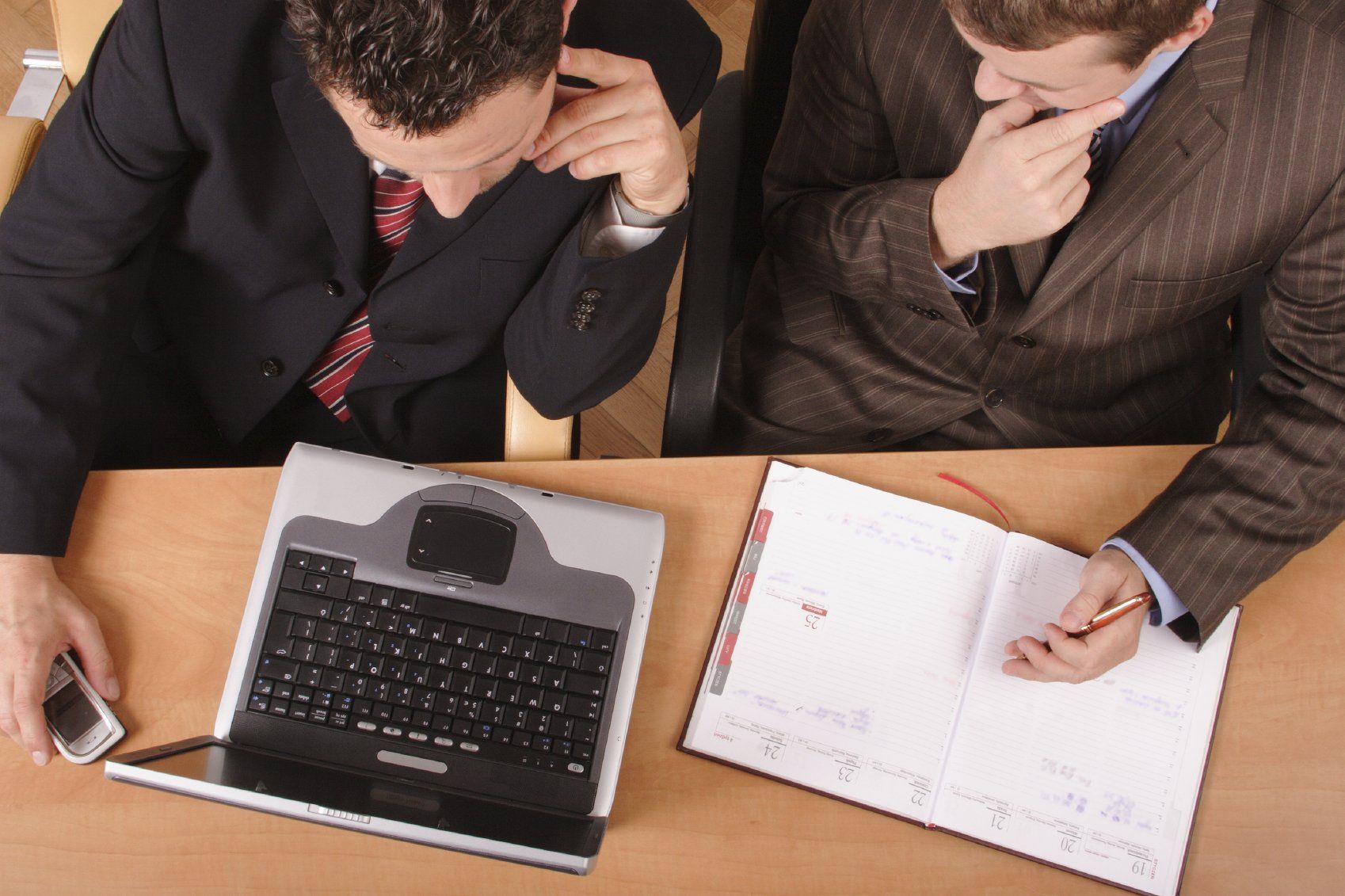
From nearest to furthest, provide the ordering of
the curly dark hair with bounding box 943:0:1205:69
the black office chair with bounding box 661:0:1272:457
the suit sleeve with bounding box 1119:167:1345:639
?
the curly dark hair with bounding box 943:0:1205:69 → the suit sleeve with bounding box 1119:167:1345:639 → the black office chair with bounding box 661:0:1272:457

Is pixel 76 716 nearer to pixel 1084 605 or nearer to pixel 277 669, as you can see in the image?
pixel 277 669

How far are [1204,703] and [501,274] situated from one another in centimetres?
95

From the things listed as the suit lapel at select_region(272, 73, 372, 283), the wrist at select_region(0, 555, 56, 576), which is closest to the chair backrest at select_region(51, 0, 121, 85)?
the suit lapel at select_region(272, 73, 372, 283)

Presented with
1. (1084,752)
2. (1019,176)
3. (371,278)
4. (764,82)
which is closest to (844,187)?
(764,82)

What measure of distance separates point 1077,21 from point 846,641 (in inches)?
25.4

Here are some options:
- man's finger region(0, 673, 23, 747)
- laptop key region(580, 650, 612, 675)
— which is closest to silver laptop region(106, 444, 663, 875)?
laptop key region(580, 650, 612, 675)

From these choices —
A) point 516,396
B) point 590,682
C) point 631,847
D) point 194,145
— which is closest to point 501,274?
point 516,396

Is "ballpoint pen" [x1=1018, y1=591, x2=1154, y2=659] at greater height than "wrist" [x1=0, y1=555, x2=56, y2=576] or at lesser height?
lesser

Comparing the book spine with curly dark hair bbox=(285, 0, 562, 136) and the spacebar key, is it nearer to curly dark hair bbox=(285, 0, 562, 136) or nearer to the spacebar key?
the spacebar key

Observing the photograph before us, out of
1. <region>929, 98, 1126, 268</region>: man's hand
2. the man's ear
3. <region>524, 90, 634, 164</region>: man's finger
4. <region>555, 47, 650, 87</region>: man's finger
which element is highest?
the man's ear

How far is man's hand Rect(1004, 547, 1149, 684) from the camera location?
37.0 inches

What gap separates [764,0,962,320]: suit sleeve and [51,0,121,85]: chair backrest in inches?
32.4

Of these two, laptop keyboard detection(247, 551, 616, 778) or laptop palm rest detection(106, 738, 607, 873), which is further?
laptop keyboard detection(247, 551, 616, 778)

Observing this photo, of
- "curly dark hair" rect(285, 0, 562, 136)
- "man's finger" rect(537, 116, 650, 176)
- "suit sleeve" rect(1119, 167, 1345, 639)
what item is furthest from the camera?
"suit sleeve" rect(1119, 167, 1345, 639)
